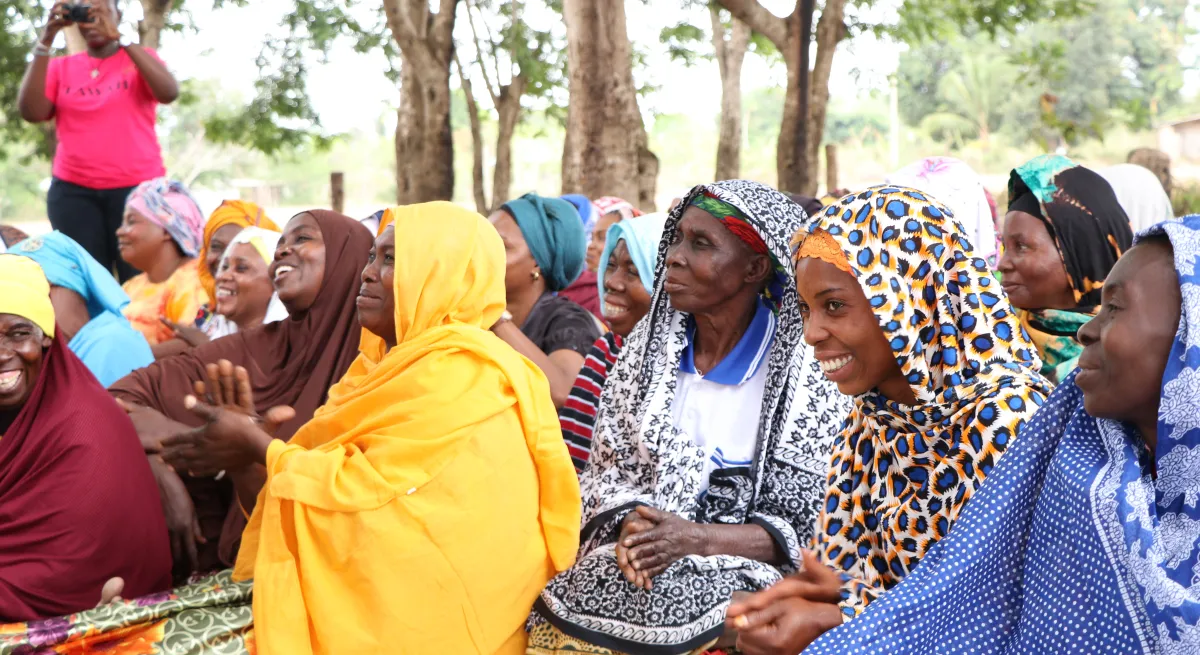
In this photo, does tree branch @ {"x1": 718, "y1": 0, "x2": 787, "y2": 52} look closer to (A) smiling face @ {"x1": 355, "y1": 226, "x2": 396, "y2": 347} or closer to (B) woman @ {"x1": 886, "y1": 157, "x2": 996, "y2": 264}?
(B) woman @ {"x1": 886, "y1": 157, "x2": 996, "y2": 264}

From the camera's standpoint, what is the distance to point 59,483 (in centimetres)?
345

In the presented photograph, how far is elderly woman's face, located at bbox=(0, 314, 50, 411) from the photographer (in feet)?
11.6

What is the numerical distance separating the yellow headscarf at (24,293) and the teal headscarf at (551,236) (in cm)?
195

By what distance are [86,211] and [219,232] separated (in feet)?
5.49

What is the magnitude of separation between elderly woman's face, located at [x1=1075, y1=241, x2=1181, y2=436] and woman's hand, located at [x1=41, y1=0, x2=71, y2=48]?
20.7 ft

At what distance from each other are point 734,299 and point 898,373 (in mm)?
953

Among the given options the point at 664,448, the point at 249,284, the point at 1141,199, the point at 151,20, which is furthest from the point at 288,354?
the point at 151,20

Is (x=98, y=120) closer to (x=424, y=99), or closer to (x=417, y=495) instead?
(x=424, y=99)

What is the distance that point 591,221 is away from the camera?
6.35 m

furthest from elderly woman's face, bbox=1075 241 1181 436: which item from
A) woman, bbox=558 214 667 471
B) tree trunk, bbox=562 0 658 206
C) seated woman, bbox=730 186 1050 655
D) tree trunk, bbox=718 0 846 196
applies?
tree trunk, bbox=718 0 846 196

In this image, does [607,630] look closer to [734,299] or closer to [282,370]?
[734,299]

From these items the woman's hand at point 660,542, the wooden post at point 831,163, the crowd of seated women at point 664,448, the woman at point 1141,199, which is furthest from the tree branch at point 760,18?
the woman's hand at point 660,542

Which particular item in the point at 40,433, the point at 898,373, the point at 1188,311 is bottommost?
the point at 40,433

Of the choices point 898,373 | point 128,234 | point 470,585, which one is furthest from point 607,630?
point 128,234
